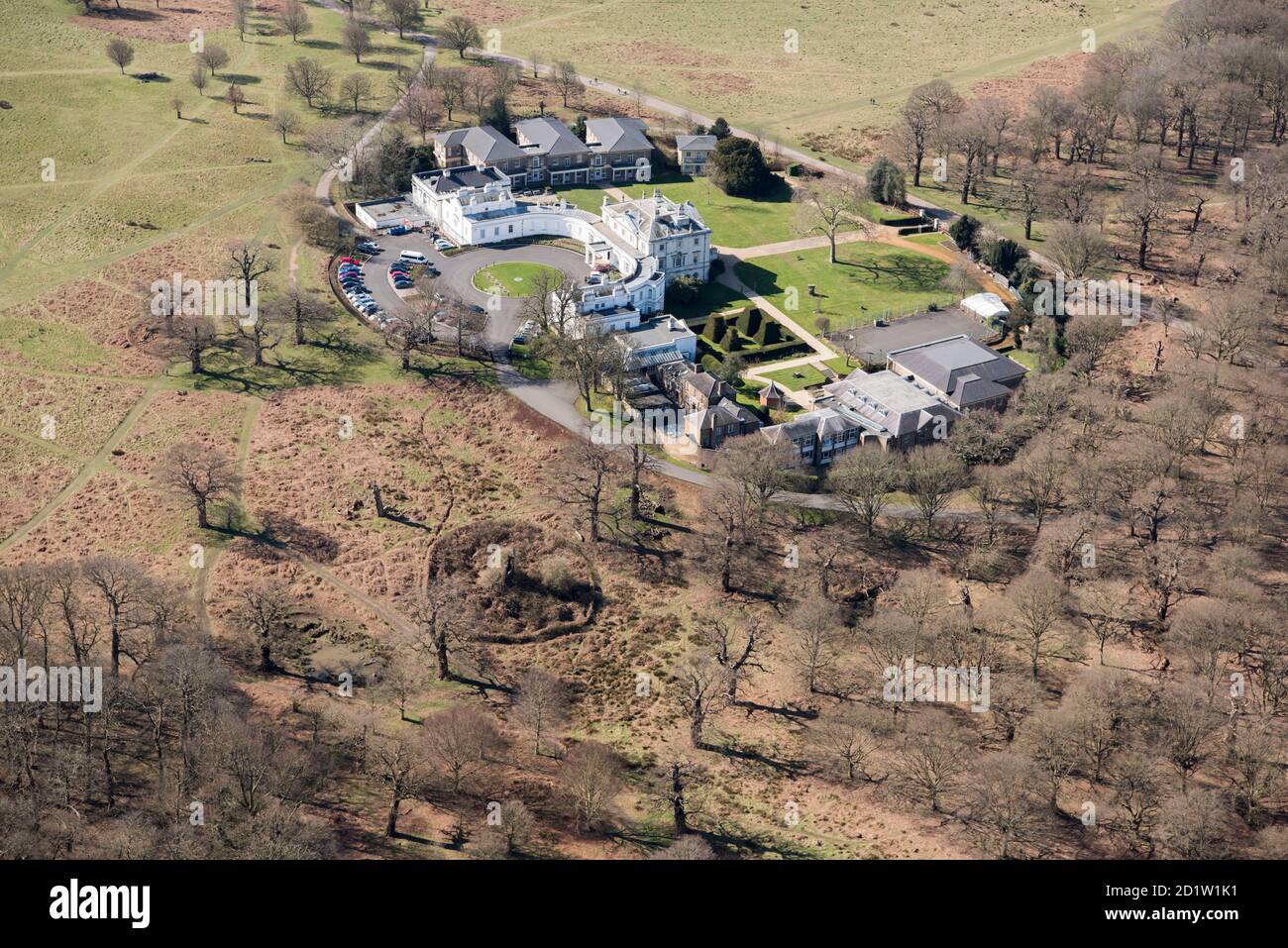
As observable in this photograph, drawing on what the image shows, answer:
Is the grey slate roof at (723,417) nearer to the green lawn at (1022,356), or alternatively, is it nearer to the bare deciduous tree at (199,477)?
the green lawn at (1022,356)

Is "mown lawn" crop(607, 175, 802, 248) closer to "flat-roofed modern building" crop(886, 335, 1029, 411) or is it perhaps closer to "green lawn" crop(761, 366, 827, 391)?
"green lawn" crop(761, 366, 827, 391)

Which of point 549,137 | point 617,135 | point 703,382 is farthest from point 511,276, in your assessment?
point 617,135

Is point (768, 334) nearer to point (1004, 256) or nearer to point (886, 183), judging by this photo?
point (1004, 256)

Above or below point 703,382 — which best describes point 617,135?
above

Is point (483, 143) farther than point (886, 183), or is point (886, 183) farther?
point (483, 143)

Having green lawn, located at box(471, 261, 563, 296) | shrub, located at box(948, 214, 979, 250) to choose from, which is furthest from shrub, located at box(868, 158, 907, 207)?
green lawn, located at box(471, 261, 563, 296)

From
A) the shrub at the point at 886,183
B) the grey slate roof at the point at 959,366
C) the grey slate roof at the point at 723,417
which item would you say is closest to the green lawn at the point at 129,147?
the grey slate roof at the point at 723,417
